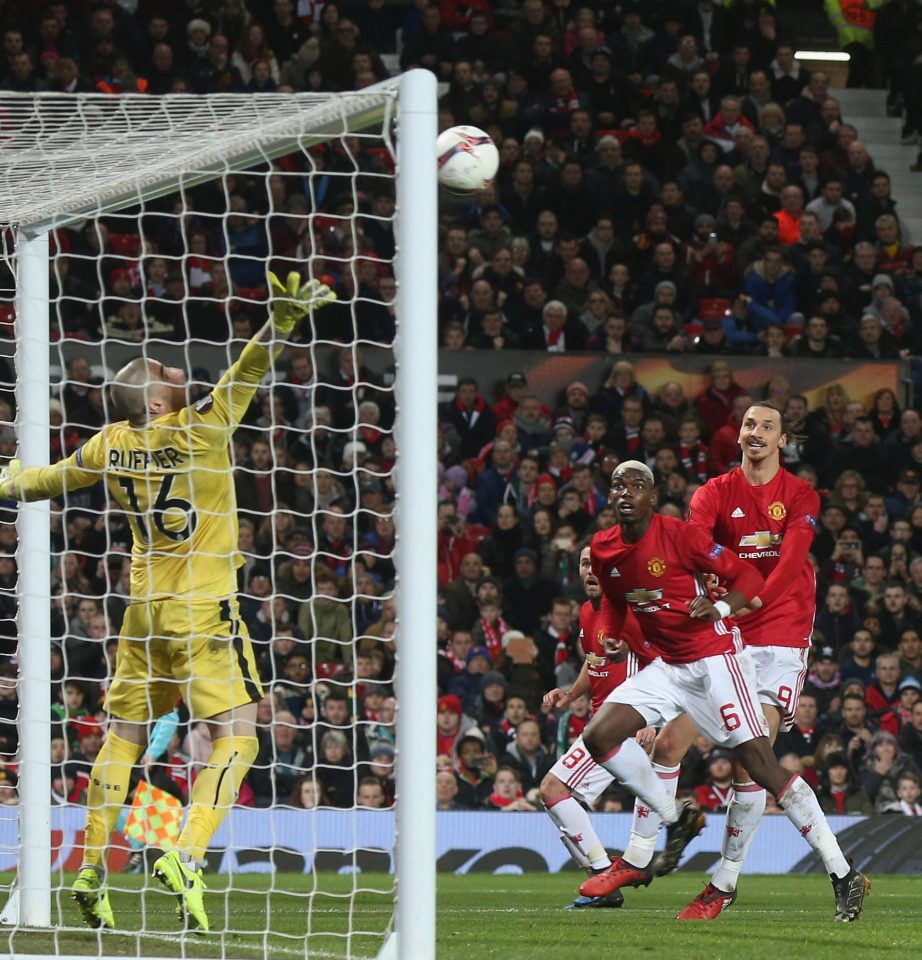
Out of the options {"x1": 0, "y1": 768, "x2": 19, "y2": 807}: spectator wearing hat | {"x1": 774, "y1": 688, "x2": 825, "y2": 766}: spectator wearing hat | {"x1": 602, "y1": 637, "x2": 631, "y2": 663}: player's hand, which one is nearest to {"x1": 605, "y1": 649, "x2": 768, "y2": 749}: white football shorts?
{"x1": 602, "y1": 637, "x2": 631, "y2": 663}: player's hand

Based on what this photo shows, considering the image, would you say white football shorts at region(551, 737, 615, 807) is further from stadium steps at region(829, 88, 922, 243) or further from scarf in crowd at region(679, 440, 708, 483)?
stadium steps at region(829, 88, 922, 243)

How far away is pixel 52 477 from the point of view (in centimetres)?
652

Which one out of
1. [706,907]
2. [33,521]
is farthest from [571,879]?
[33,521]

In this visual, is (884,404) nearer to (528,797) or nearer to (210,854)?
(528,797)

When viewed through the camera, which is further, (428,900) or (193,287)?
(193,287)

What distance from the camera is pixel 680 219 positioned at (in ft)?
54.2

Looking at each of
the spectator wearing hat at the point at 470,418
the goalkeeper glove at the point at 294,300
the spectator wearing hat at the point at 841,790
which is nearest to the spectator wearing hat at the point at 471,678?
the spectator wearing hat at the point at 470,418

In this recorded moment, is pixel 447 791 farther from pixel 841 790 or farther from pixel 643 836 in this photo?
pixel 643 836

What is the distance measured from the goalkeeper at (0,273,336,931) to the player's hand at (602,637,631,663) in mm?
2114

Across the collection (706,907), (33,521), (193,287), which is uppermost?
(193,287)

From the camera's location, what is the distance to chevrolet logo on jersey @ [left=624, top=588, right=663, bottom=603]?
25.1 feet

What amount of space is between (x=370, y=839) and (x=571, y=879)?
1.44 m

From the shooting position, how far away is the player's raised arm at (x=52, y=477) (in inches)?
257

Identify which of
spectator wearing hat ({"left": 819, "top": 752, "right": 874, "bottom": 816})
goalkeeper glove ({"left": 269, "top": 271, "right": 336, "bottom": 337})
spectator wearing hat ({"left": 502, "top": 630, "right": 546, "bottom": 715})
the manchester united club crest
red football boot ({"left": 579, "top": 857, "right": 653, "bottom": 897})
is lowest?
spectator wearing hat ({"left": 819, "top": 752, "right": 874, "bottom": 816})
